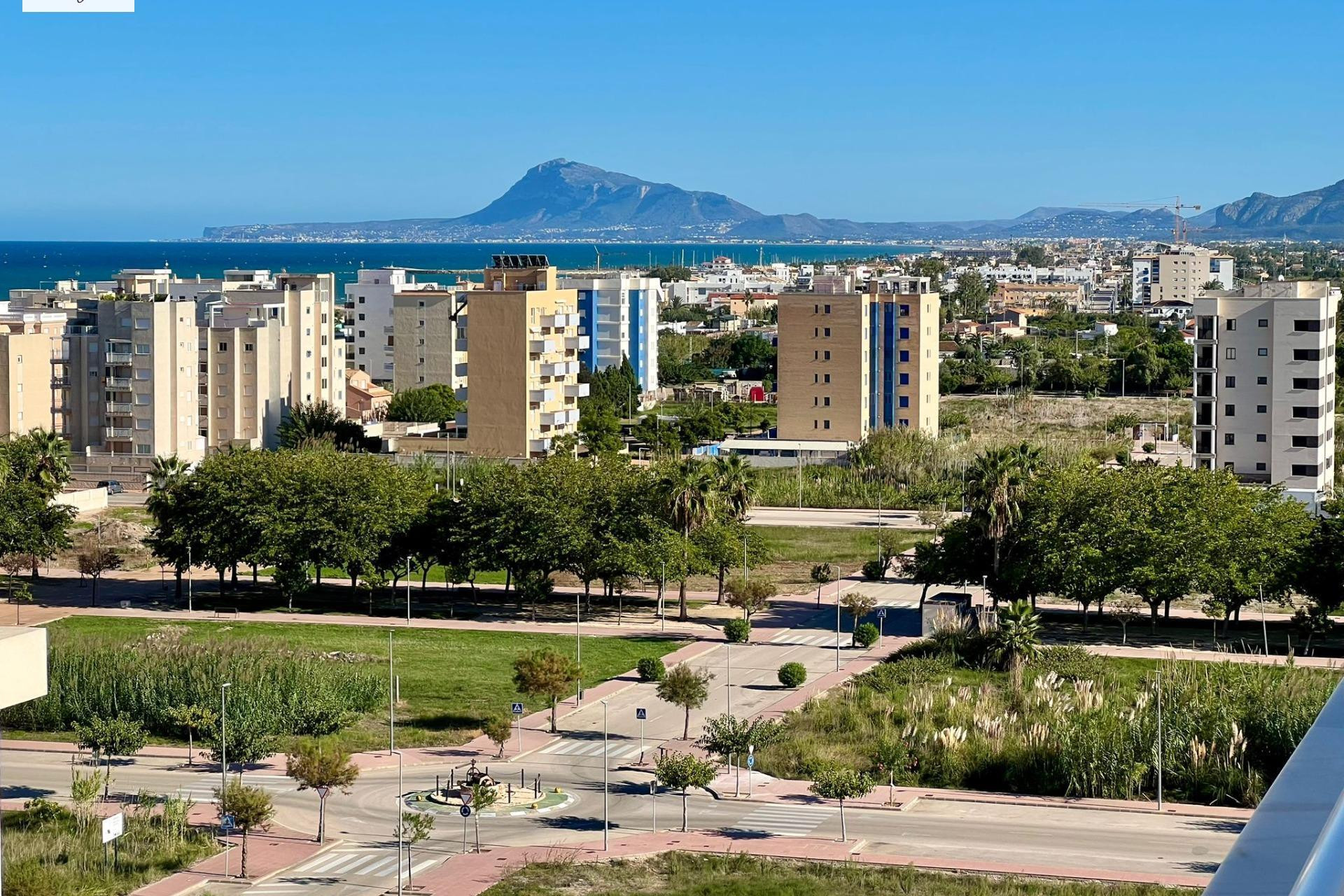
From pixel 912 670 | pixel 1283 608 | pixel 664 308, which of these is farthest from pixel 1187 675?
pixel 664 308

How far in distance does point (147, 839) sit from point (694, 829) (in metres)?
9.48

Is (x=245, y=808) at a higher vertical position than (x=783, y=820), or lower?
higher

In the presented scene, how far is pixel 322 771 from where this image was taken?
96.1 ft

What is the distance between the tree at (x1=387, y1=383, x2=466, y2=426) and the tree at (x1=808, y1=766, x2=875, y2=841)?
63856 mm

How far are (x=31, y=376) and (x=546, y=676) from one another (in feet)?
161

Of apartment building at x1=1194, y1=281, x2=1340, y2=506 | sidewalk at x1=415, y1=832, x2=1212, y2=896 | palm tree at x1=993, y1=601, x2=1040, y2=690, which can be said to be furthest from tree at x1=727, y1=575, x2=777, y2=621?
apartment building at x1=1194, y1=281, x2=1340, y2=506

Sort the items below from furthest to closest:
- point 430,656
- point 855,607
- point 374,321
→ point 374,321, point 855,607, point 430,656

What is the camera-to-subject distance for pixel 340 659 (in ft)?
143

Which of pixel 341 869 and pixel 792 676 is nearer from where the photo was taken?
pixel 341 869

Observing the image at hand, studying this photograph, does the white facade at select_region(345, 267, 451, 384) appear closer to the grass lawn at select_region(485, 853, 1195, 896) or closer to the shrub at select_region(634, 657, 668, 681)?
the shrub at select_region(634, 657, 668, 681)

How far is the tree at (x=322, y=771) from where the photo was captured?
2934 cm

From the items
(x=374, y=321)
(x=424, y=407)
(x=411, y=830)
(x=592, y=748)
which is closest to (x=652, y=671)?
(x=592, y=748)

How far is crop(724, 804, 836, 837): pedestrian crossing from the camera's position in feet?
98.0

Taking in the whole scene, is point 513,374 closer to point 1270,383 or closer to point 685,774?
point 1270,383
